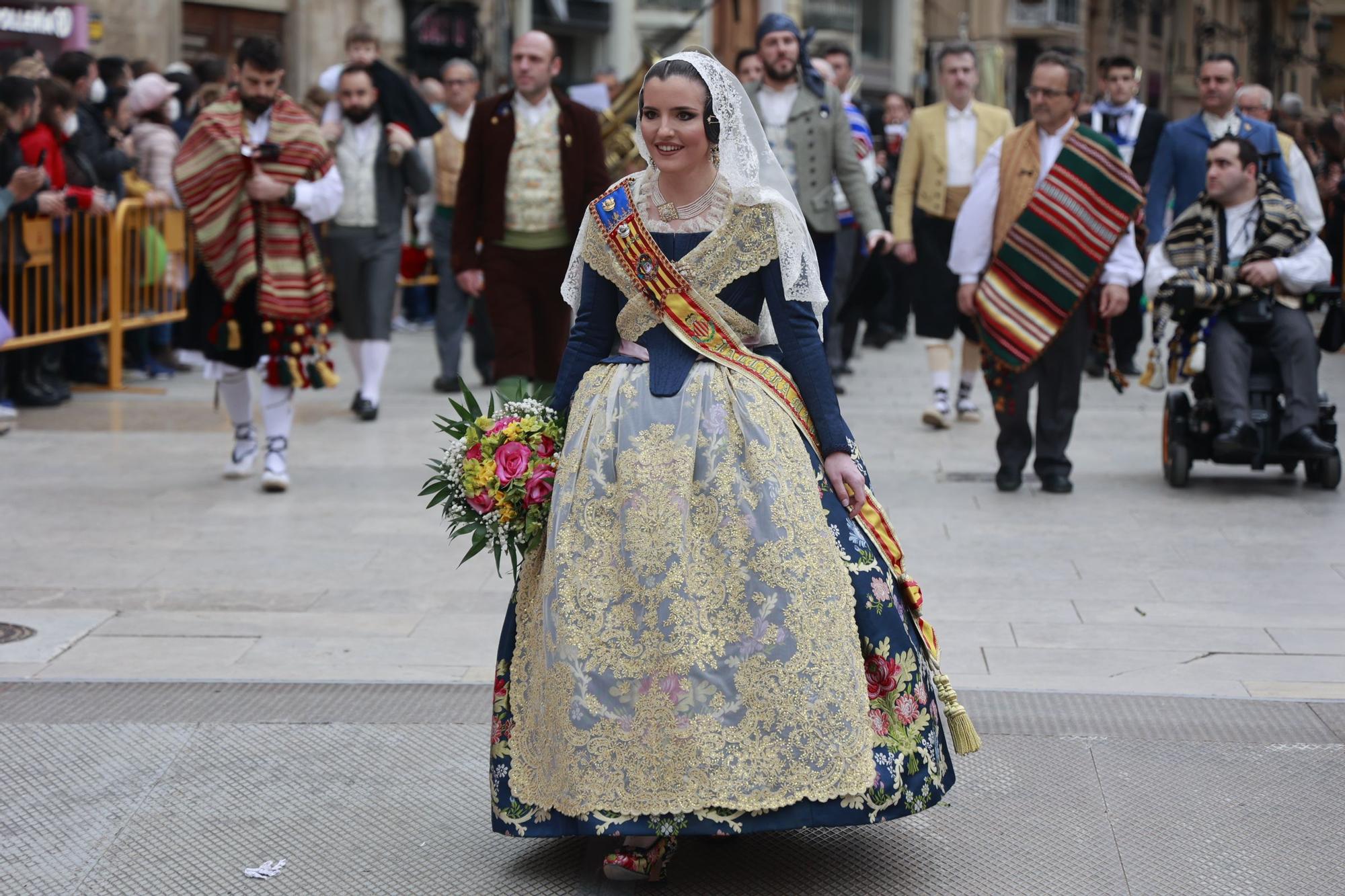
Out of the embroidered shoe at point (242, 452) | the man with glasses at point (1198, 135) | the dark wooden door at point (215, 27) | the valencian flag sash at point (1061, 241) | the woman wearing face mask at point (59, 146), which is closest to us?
the valencian flag sash at point (1061, 241)

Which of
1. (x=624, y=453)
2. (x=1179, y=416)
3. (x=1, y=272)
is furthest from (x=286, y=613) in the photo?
(x=1, y=272)

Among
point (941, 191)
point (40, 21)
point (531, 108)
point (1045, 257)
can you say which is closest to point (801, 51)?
point (941, 191)

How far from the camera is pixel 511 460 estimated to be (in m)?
4.09

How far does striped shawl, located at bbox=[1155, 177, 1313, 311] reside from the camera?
27.6 ft

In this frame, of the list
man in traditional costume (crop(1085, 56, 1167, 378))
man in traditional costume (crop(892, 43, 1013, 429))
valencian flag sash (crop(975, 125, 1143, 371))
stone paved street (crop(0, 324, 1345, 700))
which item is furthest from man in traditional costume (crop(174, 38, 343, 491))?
man in traditional costume (crop(1085, 56, 1167, 378))

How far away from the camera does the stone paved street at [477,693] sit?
13.5 feet

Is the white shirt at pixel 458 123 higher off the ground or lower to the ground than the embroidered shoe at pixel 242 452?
higher

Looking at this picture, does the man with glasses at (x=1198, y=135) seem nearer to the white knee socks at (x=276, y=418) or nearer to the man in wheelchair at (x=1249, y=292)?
the man in wheelchair at (x=1249, y=292)

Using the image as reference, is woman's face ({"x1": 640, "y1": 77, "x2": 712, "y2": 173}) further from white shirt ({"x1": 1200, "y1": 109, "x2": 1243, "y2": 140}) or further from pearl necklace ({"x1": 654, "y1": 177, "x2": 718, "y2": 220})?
white shirt ({"x1": 1200, "y1": 109, "x2": 1243, "y2": 140})

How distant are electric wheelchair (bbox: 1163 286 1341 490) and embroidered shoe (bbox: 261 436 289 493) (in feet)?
13.3

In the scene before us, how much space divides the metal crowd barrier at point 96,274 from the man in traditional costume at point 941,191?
4.30 m

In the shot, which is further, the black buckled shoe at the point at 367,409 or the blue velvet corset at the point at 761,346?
the black buckled shoe at the point at 367,409

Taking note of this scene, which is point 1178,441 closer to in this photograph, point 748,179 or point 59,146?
point 748,179

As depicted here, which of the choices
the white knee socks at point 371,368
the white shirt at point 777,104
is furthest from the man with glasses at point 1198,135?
the white knee socks at point 371,368
